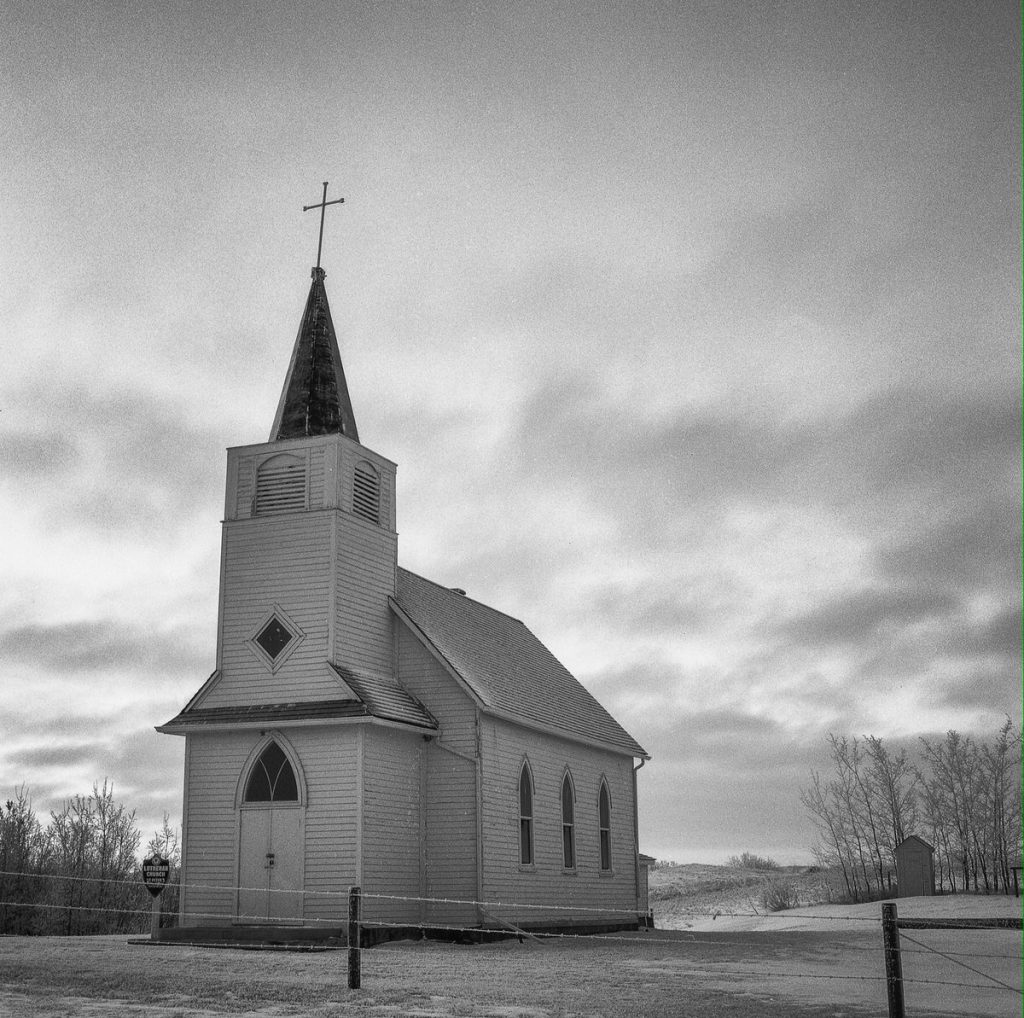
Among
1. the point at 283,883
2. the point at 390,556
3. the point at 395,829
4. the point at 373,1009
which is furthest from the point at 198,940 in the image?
the point at 373,1009

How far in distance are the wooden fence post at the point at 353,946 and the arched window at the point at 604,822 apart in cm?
1775

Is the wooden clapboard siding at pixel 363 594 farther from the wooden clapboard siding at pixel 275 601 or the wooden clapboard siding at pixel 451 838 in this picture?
the wooden clapboard siding at pixel 451 838

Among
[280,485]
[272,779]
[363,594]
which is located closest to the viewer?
[272,779]

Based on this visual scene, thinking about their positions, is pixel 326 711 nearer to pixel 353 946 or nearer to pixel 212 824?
pixel 212 824

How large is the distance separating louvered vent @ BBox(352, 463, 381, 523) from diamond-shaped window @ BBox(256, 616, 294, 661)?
121 inches

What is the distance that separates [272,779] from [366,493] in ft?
22.0

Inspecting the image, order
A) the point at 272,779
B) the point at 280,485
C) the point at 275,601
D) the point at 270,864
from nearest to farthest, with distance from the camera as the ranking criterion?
1. the point at 270,864
2. the point at 272,779
3. the point at 275,601
4. the point at 280,485

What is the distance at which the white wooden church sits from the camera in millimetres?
23406

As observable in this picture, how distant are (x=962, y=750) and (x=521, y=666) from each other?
25.1 meters

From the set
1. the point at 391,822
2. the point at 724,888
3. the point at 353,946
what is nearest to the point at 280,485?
the point at 391,822

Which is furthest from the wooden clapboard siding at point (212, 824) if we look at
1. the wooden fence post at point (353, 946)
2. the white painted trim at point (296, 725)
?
the wooden fence post at point (353, 946)

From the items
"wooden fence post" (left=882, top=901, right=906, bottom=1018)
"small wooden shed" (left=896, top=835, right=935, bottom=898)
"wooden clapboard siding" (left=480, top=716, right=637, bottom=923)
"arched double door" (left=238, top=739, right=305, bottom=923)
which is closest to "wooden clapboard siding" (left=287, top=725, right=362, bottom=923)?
"arched double door" (left=238, top=739, right=305, bottom=923)

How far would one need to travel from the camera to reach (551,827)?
28.8 metres

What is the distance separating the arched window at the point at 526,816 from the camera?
89.5ft
